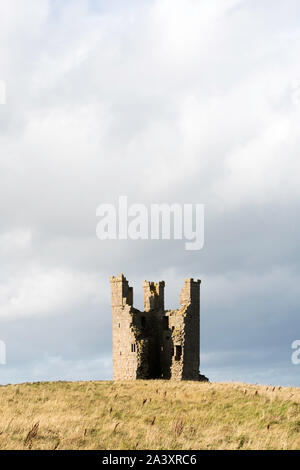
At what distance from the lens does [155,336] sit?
48812 mm

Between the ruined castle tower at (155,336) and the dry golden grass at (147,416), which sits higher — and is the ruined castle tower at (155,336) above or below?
above

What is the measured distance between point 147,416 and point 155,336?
20261 mm

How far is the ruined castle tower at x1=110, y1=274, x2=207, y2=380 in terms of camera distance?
47031 millimetres

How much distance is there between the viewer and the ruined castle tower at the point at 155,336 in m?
47.0

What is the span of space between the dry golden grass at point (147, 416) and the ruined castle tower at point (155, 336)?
3.42 metres

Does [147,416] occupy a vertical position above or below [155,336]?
below

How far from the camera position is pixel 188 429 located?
2441 cm

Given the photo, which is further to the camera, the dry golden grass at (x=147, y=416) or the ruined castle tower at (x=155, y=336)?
the ruined castle tower at (x=155, y=336)

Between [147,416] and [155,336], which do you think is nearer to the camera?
[147,416]

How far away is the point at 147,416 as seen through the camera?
28562mm

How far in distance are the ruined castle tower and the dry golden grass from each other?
3416 mm
